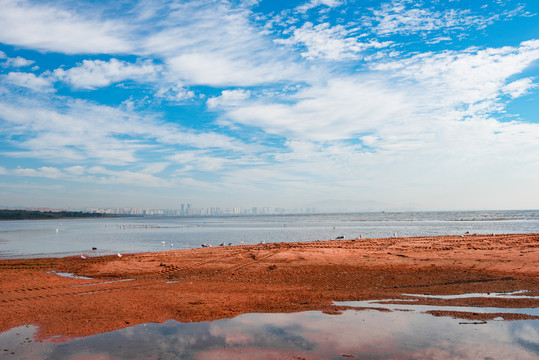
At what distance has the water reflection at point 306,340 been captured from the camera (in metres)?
8.27

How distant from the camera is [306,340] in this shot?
29.9ft

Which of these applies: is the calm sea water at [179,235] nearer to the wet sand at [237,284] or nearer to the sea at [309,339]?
the wet sand at [237,284]

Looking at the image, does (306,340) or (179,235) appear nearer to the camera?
(306,340)

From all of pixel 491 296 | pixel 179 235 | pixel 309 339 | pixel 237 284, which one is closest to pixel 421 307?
pixel 491 296

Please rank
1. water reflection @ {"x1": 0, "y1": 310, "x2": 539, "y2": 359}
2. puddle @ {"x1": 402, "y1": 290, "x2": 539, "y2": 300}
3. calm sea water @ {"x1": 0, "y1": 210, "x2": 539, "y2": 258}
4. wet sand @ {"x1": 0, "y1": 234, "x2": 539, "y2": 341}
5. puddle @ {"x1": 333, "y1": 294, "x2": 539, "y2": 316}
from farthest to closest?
1. calm sea water @ {"x1": 0, "y1": 210, "x2": 539, "y2": 258}
2. puddle @ {"x1": 402, "y1": 290, "x2": 539, "y2": 300}
3. wet sand @ {"x1": 0, "y1": 234, "x2": 539, "y2": 341}
4. puddle @ {"x1": 333, "y1": 294, "x2": 539, "y2": 316}
5. water reflection @ {"x1": 0, "y1": 310, "x2": 539, "y2": 359}

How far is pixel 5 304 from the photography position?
13562 mm

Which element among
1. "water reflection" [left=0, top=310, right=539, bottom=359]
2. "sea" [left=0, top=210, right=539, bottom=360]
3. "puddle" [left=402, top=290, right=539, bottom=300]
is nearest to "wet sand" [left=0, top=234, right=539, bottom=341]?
"puddle" [left=402, top=290, right=539, bottom=300]

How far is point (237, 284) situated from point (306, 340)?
8.28 metres

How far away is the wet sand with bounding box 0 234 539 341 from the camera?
1183 centimetres

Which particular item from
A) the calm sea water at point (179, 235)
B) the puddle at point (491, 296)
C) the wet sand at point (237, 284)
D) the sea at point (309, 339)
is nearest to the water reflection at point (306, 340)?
the sea at point (309, 339)

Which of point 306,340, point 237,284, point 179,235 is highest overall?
point 306,340

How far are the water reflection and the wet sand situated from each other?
2.67ft

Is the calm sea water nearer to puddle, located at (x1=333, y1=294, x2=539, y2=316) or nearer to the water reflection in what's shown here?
the water reflection

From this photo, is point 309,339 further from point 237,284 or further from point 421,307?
point 237,284
